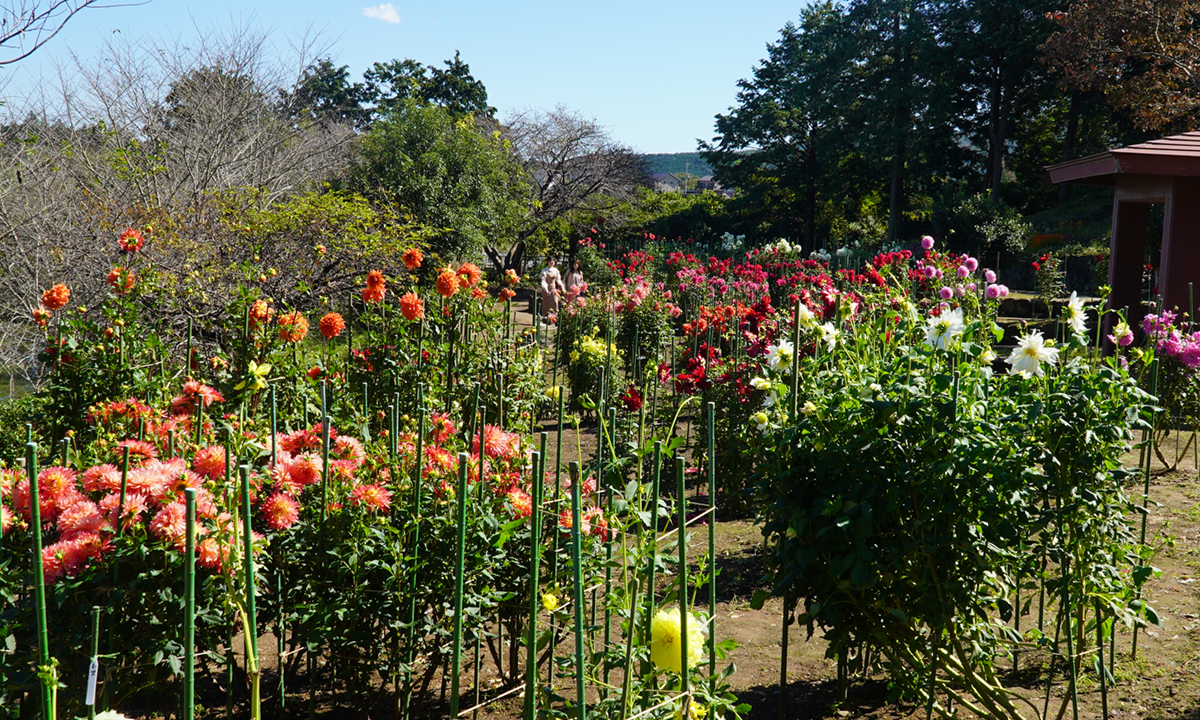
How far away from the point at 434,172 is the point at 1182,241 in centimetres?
1081

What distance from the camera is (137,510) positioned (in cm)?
181

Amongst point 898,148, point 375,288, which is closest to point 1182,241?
point 375,288

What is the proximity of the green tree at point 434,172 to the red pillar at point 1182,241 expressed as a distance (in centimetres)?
981

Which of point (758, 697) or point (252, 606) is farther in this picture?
point (758, 697)

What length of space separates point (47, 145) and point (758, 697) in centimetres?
1096

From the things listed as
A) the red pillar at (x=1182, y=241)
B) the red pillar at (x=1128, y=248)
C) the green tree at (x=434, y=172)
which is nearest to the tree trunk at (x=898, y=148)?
the green tree at (x=434, y=172)

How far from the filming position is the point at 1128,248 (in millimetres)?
9266

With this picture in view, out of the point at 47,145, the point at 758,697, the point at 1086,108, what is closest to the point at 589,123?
the point at 1086,108

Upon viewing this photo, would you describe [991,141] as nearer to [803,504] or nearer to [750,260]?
[750,260]

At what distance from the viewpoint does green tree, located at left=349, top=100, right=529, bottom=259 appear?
46.6 feet

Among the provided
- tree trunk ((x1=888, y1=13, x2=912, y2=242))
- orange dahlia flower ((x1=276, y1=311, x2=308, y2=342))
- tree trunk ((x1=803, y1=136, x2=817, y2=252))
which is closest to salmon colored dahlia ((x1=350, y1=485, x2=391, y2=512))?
orange dahlia flower ((x1=276, y1=311, x2=308, y2=342))

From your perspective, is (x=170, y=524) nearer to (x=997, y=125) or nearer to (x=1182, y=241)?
(x=1182, y=241)

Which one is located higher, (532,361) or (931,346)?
(931,346)

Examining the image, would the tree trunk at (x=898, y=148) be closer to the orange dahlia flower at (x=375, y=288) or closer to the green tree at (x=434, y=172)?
the green tree at (x=434, y=172)
